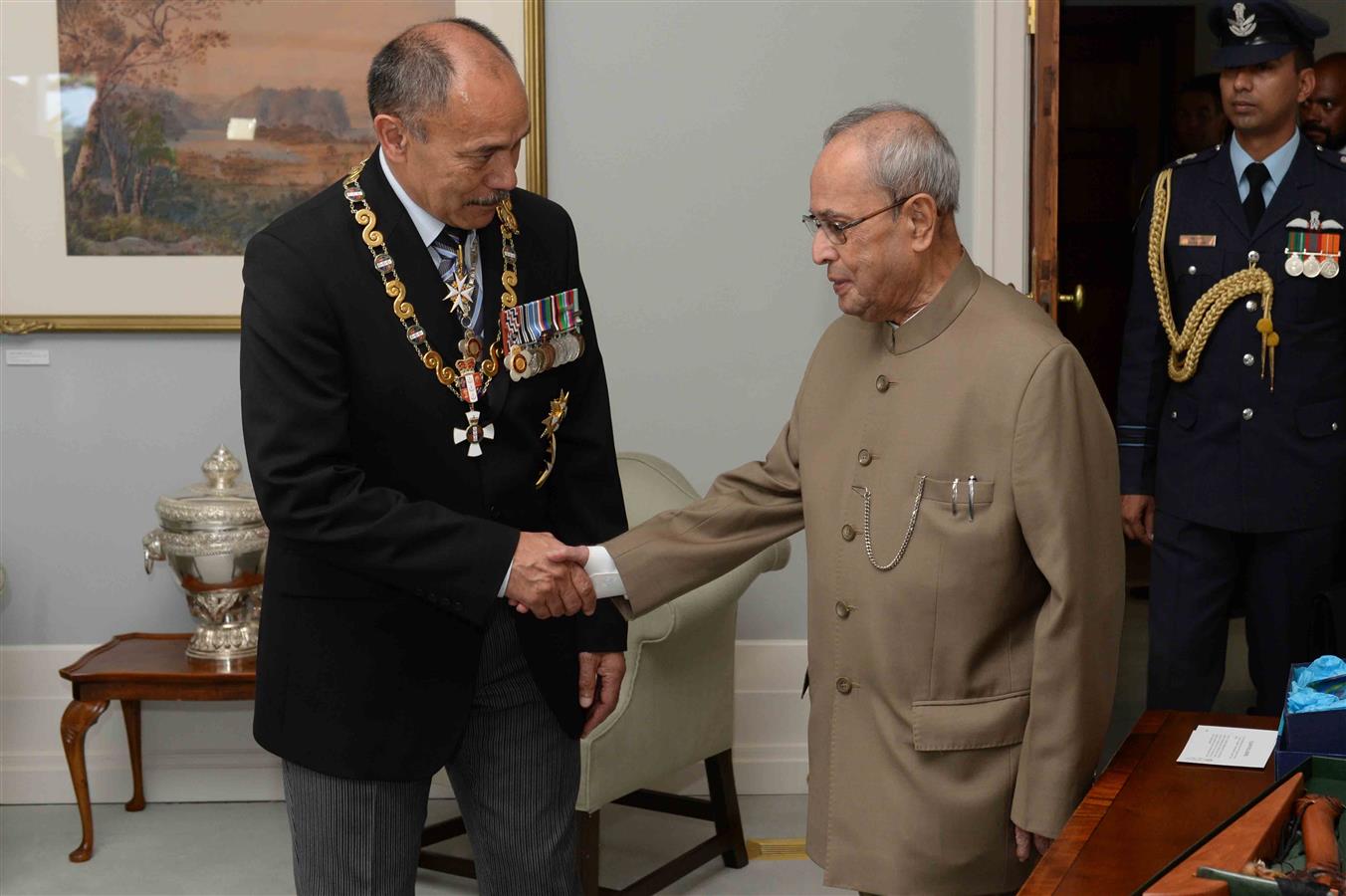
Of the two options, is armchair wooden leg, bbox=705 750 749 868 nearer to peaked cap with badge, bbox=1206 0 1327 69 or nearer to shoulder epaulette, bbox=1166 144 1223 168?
shoulder epaulette, bbox=1166 144 1223 168

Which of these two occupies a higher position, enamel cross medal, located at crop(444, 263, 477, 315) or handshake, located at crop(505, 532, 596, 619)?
enamel cross medal, located at crop(444, 263, 477, 315)

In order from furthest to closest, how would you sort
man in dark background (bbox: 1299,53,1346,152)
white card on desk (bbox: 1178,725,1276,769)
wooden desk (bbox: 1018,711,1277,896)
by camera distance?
man in dark background (bbox: 1299,53,1346,152) < white card on desk (bbox: 1178,725,1276,769) < wooden desk (bbox: 1018,711,1277,896)

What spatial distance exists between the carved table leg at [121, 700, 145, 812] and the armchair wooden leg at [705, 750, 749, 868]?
1.50 metres

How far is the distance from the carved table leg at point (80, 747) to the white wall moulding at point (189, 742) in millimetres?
396

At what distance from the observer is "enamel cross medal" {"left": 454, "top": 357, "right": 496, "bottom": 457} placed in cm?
197

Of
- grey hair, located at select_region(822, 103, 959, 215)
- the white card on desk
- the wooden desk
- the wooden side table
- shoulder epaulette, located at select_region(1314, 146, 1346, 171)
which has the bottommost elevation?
the wooden side table

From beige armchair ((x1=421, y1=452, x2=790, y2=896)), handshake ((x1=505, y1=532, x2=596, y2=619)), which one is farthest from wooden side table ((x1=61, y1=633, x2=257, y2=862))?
handshake ((x1=505, y1=532, x2=596, y2=619))

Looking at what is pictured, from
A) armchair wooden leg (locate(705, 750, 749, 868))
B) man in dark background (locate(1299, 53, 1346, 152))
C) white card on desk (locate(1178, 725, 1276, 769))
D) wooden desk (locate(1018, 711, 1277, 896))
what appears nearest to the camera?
wooden desk (locate(1018, 711, 1277, 896))

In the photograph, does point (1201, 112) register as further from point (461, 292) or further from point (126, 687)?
point (461, 292)

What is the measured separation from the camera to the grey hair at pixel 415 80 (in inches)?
75.4

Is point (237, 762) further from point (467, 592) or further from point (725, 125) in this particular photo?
point (467, 592)

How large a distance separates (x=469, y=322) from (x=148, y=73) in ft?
7.44

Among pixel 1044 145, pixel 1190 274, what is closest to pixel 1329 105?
pixel 1044 145

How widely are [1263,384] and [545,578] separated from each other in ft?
6.45
